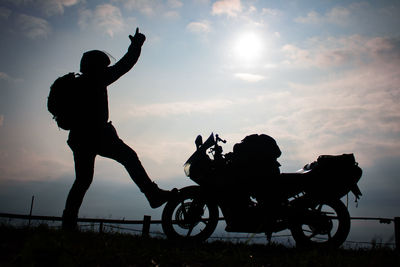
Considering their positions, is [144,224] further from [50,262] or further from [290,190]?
[50,262]

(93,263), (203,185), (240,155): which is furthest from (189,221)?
(93,263)

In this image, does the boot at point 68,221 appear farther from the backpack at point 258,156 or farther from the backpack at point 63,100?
the backpack at point 258,156

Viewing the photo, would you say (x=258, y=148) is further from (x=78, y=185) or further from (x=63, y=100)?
(x=63, y=100)

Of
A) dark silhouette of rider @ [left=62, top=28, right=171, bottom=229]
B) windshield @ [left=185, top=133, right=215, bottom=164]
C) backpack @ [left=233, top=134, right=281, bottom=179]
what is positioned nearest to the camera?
dark silhouette of rider @ [left=62, top=28, right=171, bottom=229]

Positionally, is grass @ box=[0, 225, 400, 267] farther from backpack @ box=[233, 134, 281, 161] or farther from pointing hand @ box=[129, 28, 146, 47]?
pointing hand @ box=[129, 28, 146, 47]

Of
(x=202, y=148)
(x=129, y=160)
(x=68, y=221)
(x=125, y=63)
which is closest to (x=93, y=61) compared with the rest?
(x=125, y=63)

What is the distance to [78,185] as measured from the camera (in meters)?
4.76

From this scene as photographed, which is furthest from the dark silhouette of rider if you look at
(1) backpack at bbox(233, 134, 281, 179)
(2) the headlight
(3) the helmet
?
(1) backpack at bbox(233, 134, 281, 179)

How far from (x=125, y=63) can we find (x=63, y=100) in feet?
3.61

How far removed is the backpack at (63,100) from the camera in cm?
459

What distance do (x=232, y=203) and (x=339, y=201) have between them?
1.88m

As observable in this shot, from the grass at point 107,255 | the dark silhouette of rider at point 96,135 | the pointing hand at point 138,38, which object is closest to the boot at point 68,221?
the dark silhouette of rider at point 96,135

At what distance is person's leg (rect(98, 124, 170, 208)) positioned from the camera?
4.85 metres

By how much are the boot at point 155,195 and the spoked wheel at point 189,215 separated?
20 centimetres
